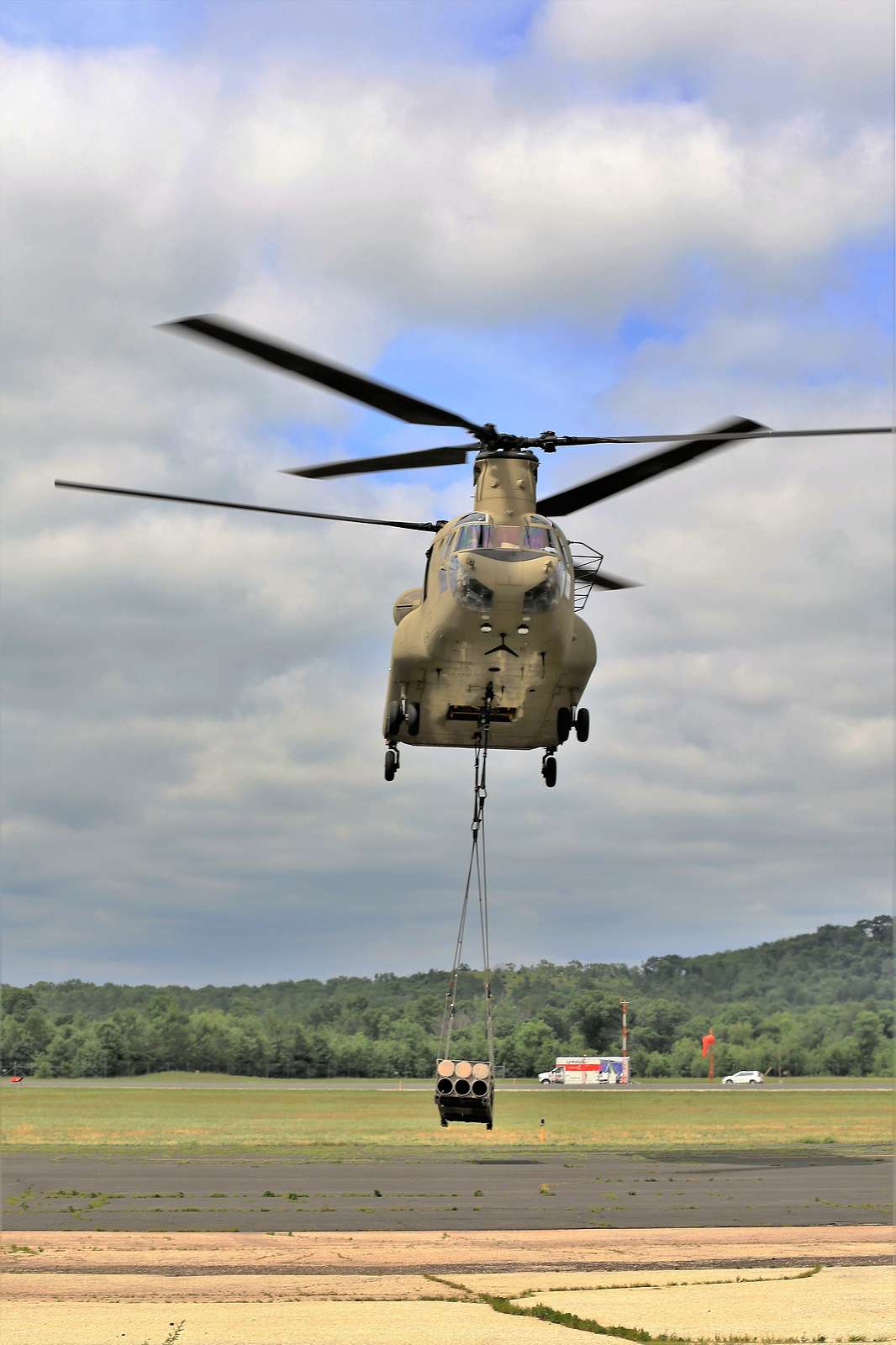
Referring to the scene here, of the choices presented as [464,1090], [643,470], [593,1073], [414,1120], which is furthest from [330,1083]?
[643,470]

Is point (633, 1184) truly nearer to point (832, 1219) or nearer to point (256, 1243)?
point (832, 1219)

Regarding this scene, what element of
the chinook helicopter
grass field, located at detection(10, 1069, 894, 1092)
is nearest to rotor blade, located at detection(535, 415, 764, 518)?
the chinook helicopter

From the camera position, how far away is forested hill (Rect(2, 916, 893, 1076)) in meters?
126

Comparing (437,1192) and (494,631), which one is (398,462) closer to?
(494,631)

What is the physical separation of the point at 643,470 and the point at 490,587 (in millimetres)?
4443

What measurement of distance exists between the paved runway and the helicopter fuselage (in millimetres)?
13180

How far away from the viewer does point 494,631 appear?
20.7 meters

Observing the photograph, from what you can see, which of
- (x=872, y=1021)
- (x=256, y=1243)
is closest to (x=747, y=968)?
(x=872, y=1021)

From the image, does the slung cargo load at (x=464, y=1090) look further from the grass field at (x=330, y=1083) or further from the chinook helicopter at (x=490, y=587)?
the grass field at (x=330, y=1083)

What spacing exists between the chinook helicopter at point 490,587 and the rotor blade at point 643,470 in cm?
3

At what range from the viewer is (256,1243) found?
89.6ft

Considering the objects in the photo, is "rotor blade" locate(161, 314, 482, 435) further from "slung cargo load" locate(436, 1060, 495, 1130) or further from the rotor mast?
"slung cargo load" locate(436, 1060, 495, 1130)

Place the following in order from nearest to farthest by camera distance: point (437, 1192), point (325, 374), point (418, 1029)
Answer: point (325, 374)
point (437, 1192)
point (418, 1029)

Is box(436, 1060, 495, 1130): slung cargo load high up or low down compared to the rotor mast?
down
